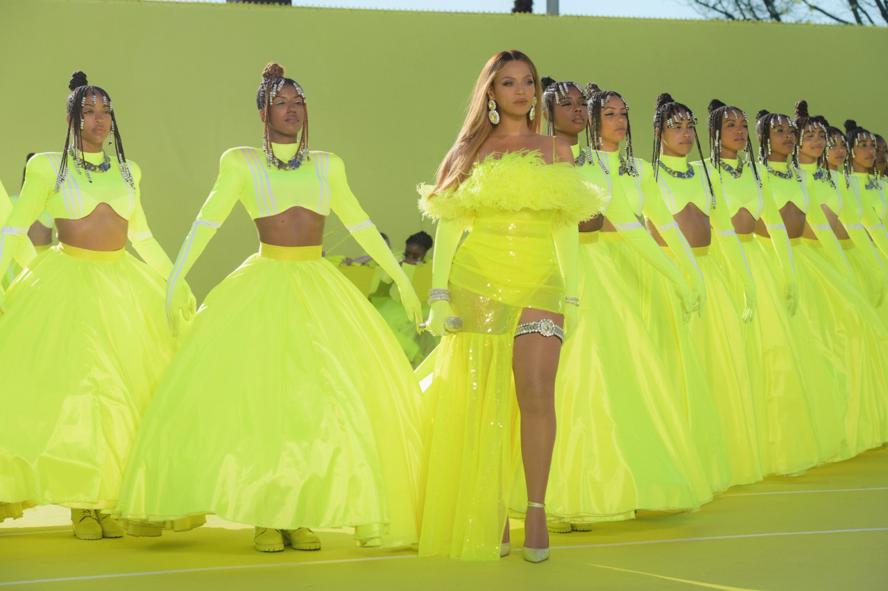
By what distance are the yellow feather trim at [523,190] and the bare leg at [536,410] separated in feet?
1.31

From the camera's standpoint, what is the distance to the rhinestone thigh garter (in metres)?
5.85

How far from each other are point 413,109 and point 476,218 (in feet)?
26.7

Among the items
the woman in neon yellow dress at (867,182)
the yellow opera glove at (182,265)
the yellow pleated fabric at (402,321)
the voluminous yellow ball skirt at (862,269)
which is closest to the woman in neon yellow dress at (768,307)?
the voluminous yellow ball skirt at (862,269)

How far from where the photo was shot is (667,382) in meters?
6.80

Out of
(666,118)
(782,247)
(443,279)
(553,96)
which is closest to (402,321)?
(782,247)

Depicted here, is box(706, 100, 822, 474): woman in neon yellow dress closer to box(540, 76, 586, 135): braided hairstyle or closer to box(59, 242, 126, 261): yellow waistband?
box(540, 76, 586, 135): braided hairstyle

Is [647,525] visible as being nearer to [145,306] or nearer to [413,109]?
[145,306]

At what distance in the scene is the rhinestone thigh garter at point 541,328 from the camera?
585cm

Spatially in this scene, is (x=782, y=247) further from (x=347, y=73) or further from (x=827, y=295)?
(x=347, y=73)

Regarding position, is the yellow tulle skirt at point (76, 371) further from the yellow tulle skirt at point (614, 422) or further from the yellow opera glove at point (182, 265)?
the yellow tulle skirt at point (614, 422)

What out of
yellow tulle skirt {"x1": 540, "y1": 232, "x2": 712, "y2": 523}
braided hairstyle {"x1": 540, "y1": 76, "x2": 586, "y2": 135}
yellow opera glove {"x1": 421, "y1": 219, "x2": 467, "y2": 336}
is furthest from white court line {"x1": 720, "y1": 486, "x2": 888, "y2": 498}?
yellow opera glove {"x1": 421, "y1": 219, "x2": 467, "y2": 336}

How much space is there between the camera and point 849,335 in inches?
380

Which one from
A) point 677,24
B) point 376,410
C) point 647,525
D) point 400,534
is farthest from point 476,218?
point 677,24

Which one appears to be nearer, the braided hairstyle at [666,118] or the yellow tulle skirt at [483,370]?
the yellow tulle skirt at [483,370]
